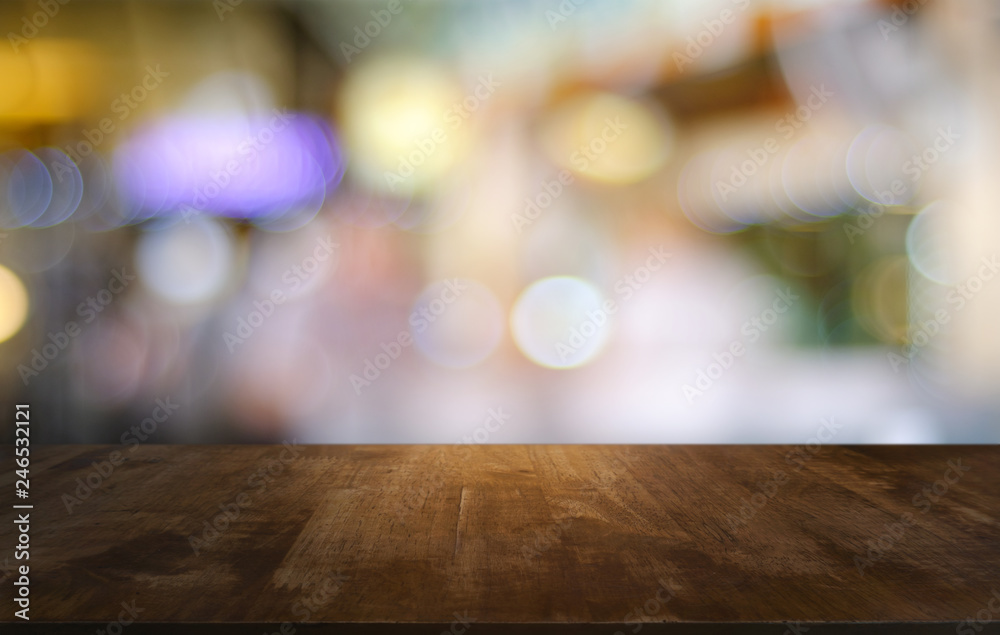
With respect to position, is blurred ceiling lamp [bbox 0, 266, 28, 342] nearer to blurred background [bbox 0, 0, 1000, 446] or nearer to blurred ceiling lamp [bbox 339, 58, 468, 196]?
blurred background [bbox 0, 0, 1000, 446]

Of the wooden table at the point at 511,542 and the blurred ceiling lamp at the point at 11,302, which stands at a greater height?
the blurred ceiling lamp at the point at 11,302

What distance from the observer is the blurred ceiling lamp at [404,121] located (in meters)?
2.16

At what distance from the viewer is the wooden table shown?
661 millimetres

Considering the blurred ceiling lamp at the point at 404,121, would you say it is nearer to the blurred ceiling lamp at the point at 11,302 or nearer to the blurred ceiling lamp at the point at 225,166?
the blurred ceiling lamp at the point at 225,166

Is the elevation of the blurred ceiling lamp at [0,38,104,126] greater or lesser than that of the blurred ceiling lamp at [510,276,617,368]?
greater

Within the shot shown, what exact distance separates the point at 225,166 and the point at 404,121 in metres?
0.52

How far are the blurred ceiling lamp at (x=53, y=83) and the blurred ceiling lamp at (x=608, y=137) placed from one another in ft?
4.28

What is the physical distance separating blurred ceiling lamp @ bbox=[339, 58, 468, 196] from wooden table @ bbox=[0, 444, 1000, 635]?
111 centimetres

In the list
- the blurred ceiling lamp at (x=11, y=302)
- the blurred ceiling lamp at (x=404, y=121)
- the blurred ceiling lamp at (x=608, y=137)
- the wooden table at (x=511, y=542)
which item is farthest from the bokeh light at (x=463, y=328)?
the blurred ceiling lamp at (x=11, y=302)

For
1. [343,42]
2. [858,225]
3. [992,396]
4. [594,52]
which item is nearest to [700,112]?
[594,52]

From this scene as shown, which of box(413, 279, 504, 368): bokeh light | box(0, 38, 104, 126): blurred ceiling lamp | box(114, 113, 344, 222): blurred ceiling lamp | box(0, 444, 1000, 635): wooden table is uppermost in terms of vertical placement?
box(0, 38, 104, 126): blurred ceiling lamp

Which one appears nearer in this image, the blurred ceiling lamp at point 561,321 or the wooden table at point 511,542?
the wooden table at point 511,542

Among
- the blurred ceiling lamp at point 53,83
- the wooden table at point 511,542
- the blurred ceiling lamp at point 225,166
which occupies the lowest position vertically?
the wooden table at point 511,542

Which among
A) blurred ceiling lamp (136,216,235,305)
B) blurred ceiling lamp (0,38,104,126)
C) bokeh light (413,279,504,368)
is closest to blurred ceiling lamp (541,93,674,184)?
bokeh light (413,279,504,368)
